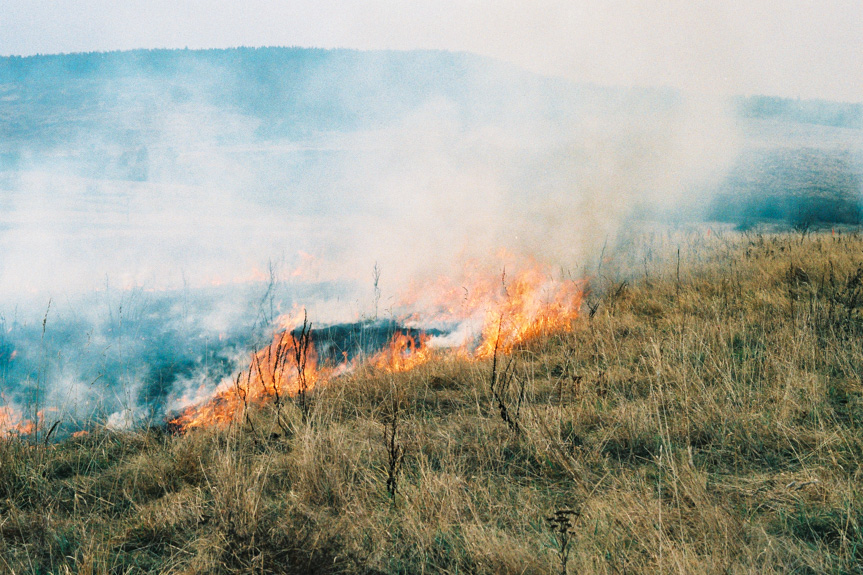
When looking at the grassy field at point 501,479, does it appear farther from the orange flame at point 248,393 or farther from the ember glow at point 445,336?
the ember glow at point 445,336

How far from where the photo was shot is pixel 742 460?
2.68 metres

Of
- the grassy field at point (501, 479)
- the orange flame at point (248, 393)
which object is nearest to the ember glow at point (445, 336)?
the orange flame at point (248, 393)

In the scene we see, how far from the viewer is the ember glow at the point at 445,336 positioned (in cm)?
476

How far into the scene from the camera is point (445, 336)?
6.60 m

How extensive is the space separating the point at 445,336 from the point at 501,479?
395 cm

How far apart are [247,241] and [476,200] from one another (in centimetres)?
611

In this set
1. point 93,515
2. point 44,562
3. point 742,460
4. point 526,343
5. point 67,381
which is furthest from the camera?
point 67,381

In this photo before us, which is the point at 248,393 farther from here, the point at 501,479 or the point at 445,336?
the point at 445,336

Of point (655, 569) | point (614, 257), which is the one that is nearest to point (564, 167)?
point (614, 257)

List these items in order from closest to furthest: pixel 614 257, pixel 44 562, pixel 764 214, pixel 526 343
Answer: pixel 44 562 < pixel 526 343 < pixel 614 257 < pixel 764 214

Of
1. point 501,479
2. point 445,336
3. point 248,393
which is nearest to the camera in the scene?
point 501,479

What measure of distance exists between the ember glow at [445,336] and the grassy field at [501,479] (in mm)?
582

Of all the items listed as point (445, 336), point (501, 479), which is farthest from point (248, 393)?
point (445, 336)

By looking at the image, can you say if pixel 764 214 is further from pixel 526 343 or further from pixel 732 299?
pixel 526 343
